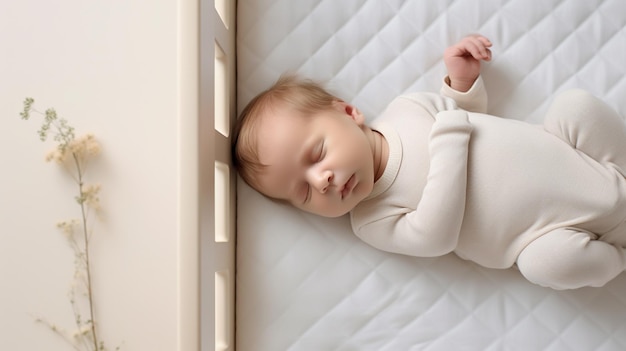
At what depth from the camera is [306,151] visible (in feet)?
3.77

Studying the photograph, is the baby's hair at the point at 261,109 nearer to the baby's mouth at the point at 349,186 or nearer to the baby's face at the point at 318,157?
the baby's face at the point at 318,157

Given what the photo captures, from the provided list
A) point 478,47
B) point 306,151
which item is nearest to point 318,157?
point 306,151

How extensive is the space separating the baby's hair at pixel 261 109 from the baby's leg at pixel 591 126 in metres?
0.41

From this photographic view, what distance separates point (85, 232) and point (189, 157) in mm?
553

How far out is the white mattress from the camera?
1.28 meters

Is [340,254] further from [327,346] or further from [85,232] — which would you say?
[85,232]

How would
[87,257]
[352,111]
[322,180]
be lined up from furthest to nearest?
[87,257]
[352,111]
[322,180]

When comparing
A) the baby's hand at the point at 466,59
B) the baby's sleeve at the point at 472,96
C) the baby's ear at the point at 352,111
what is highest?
the baby's hand at the point at 466,59

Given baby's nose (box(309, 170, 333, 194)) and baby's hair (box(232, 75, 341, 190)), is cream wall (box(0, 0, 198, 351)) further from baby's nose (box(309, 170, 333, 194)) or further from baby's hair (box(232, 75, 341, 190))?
baby's nose (box(309, 170, 333, 194))

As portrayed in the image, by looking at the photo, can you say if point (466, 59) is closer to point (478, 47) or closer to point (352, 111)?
point (478, 47)

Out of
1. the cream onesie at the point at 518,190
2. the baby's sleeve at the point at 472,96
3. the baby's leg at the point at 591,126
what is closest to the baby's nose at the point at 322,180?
the cream onesie at the point at 518,190

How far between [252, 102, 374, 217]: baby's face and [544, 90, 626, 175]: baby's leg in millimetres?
354

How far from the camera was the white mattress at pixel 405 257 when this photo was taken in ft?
4.20

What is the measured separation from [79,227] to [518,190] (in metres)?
0.86
